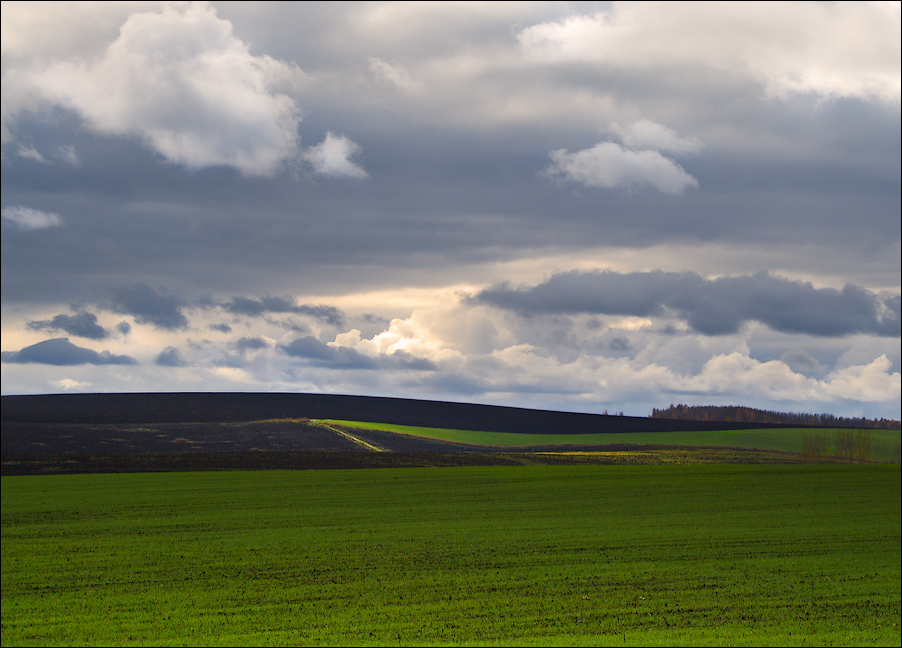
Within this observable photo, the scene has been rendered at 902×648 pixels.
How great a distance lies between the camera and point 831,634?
785 inches

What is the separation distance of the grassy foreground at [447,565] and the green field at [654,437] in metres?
23.3

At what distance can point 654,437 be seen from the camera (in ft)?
259

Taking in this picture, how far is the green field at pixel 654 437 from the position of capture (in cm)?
7244

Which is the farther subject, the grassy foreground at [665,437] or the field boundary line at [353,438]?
the grassy foreground at [665,437]

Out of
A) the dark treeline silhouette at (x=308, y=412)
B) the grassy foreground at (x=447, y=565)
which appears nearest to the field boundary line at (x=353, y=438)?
the dark treeline silhouette at (x=308, y=412)

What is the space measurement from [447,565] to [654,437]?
5564cm

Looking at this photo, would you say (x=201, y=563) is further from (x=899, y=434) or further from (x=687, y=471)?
(x=899, y=434)

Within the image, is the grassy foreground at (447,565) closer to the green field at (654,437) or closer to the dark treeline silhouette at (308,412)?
the dark treeline silhouette at (308,412)

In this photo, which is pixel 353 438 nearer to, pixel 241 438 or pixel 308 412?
pixel 308 412

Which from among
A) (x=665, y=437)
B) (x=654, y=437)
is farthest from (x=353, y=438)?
(x=665, y=437)

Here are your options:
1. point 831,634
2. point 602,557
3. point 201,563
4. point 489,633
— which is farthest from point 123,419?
point 831,634

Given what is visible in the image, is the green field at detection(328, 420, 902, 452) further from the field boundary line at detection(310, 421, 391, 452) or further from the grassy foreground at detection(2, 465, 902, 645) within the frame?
the grassy foreground at detection(2, 465, 902, 645)

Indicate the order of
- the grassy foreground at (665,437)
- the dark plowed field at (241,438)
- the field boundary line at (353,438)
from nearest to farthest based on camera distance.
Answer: the dark plowed field at (241,438) < the field boundary line at (353,438) < the grassy foreground at (665,437)

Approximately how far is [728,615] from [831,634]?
8.16ft
